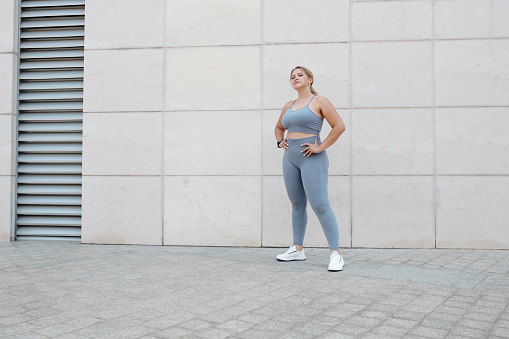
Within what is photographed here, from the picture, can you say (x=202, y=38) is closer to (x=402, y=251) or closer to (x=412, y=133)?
(x=412, y=133)

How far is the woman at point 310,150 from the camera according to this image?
14.6 ft

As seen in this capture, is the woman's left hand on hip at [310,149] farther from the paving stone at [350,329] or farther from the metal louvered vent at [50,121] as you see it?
the metal louvered vent at [50,121]

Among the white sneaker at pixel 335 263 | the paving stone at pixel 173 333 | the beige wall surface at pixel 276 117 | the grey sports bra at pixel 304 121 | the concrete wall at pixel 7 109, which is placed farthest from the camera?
the concrete wall at pixel 7 109

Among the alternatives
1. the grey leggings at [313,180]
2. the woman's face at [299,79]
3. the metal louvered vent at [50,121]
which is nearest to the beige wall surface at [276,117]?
the metal louvered vent at [50,121]

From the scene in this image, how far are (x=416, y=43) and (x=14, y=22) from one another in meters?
5.51

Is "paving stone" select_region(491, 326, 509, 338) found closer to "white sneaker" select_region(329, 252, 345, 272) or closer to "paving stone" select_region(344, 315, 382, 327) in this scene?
"paving stone" select_region(344, 315, 382, 327)

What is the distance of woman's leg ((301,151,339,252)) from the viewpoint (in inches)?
175

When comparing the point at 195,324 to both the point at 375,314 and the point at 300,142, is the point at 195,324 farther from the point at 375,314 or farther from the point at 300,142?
the point at 300,142

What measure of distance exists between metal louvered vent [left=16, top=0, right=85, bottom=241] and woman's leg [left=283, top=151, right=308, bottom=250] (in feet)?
10.5

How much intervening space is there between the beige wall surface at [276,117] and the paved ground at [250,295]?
0.68 m

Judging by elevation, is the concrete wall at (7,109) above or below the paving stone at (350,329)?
above

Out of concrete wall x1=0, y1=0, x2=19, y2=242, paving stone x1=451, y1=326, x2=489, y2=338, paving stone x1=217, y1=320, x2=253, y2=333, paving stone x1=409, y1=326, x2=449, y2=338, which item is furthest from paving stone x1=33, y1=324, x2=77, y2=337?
concrete wall x1=0, y1=0, x2=19, y2=242

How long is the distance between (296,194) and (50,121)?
3.90 metres

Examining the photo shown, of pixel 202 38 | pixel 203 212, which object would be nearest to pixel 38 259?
pixel 203 212
